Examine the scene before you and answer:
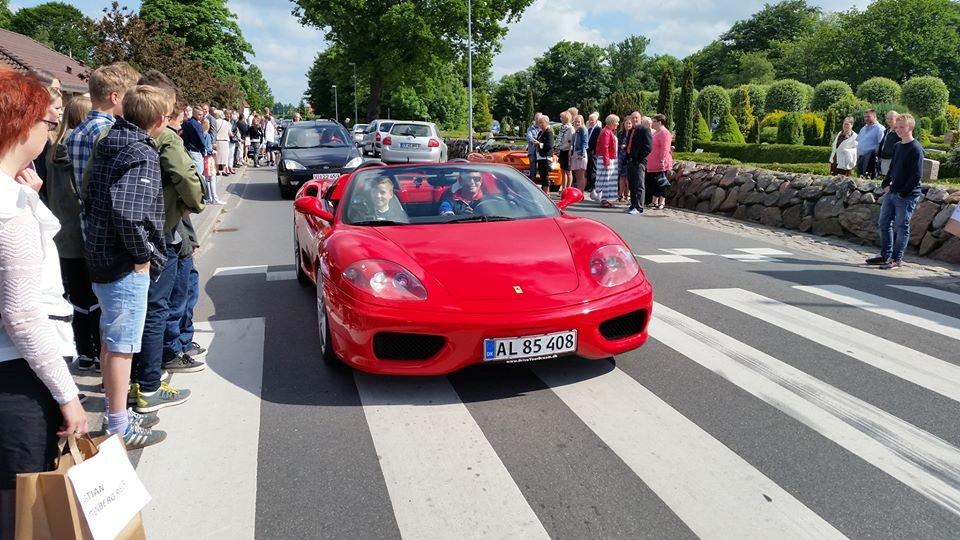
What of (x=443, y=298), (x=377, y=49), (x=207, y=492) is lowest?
(x=207, y=492)

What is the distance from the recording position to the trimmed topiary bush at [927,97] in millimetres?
46562

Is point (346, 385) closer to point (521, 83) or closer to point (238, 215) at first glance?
point (238, 215)

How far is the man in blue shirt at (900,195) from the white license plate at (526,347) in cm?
633

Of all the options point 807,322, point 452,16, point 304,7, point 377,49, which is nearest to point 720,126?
point 452,16

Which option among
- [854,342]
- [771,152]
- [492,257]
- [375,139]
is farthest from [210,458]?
[771,152]

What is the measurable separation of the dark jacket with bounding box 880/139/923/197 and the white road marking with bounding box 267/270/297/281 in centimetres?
722

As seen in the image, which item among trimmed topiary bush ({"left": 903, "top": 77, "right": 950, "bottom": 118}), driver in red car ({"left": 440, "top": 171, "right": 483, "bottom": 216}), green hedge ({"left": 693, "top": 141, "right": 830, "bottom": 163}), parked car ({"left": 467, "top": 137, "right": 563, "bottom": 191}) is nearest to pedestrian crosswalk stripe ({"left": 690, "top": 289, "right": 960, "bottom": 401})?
driver in red car ({"left": 440, "top": 171, "right": 483, "bottom": 216})

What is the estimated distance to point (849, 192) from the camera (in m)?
11.0

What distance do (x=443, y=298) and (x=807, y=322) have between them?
11.5 ft

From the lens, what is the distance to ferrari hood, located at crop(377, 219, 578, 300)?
4102 millimetres

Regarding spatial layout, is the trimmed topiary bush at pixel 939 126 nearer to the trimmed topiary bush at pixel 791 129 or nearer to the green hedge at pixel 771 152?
the trimmed topiary bush at pixel 791 129

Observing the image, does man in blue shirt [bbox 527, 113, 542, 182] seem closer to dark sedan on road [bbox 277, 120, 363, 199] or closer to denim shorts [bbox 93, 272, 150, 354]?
dark sedan on road [bbox 277, 120, 363, 199]

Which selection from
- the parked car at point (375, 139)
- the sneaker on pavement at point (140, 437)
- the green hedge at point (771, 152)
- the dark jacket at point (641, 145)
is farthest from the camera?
the green hedge at point (771, 152)

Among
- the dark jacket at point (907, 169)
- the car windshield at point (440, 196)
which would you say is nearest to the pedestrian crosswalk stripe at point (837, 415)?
the car windshield at point (440, 196)
